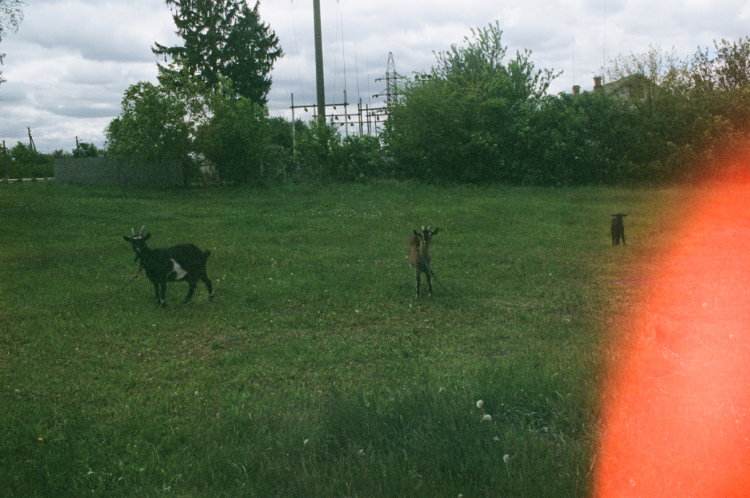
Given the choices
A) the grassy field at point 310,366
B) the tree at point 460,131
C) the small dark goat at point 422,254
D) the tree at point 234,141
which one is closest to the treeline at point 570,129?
Answer: the tree at point 460,131

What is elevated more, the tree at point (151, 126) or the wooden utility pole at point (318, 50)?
the wooden utility pole at point (318, 50)

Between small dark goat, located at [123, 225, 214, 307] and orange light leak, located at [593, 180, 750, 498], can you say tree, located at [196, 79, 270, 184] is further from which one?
orange light leak, located at [593, 180, 750, 498]

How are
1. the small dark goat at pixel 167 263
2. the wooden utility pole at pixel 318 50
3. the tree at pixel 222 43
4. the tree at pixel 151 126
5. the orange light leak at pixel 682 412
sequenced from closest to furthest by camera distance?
the orange light leak at pixel 682 412
the small dark goat at pixel 167 263
the tree at pixel 151 126
the wooden utility pole at pixel 318 50
the tree at pixel 222 43

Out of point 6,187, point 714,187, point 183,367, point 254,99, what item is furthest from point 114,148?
point 714,187

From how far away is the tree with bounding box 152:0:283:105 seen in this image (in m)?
49.1

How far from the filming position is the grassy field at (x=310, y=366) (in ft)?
13.9

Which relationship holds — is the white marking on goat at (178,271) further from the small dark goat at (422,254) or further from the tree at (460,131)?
the tree at (460,131)

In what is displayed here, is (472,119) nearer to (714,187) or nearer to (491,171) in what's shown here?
(491,171)

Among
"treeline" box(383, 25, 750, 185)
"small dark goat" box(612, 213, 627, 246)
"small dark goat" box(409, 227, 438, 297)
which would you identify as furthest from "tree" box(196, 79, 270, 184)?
"small dark goat" box(409, 227, 438, 297)

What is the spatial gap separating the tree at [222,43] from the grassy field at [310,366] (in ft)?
115

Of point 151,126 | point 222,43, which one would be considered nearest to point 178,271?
point 151,126

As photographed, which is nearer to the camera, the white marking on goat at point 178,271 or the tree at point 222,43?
the white marking on goat at point 178,271

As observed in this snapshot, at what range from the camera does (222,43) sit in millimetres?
49938

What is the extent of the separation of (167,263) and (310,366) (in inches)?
155
